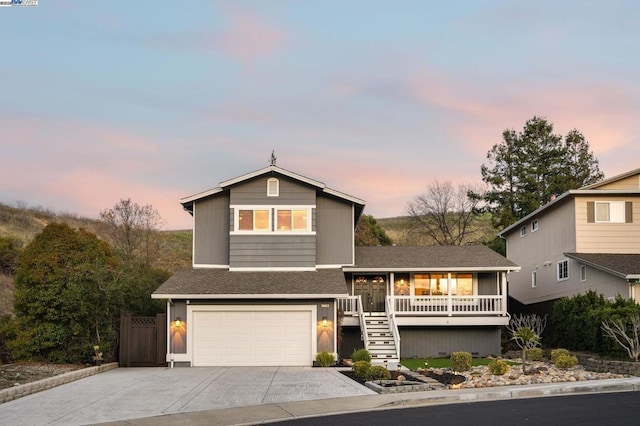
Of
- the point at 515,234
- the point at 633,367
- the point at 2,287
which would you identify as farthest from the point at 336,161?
the point at 633,367

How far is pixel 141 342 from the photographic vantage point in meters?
28.0

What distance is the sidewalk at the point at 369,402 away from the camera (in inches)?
596

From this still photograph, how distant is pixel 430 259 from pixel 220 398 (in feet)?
53.0

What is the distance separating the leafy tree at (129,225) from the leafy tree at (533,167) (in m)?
28.0

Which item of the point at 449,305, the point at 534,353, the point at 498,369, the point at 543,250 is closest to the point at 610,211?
the point at 543,250

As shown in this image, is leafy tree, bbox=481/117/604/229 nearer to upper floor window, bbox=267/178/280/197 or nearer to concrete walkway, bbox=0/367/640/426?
upper floor window, bbox=267/178/280/197

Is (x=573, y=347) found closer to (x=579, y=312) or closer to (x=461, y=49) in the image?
(x=579, y=312)

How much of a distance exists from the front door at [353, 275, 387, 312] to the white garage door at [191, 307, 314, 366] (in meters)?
5.07

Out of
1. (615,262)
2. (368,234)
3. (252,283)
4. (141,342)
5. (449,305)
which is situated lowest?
(141,342)

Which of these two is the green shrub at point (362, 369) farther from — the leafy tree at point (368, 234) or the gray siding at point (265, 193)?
the leafy tree at point (368, 234)

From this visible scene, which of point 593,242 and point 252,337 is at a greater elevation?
point 593,242

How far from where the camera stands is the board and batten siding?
34.7 meters

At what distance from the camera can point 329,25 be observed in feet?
78.8

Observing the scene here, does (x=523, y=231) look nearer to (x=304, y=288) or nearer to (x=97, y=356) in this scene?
(x=304, y=288)
